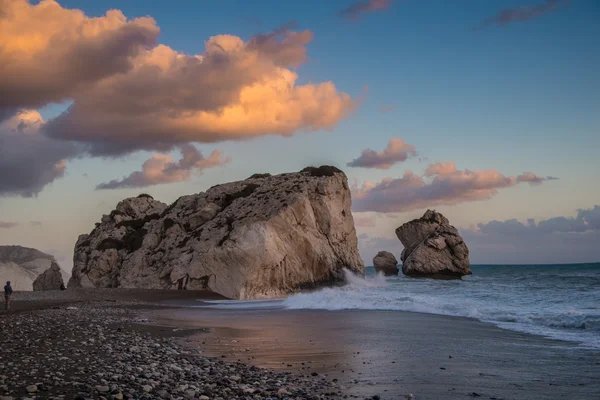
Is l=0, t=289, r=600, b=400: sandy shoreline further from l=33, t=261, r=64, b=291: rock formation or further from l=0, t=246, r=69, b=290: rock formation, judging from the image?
l=0, t=246, r=69, b=290: rock formation

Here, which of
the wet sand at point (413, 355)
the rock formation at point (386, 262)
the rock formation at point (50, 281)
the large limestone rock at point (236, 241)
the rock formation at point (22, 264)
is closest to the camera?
the wet sand at point (413, 355)

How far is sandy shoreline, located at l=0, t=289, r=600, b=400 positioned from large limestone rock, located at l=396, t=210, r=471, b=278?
55014 millimetres

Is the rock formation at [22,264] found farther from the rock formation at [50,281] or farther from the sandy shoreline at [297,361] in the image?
the sandy shoreline at [297,361]

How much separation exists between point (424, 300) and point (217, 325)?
1355cm

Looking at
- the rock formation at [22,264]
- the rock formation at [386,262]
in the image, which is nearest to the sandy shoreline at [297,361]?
the rock formation at [386,262]

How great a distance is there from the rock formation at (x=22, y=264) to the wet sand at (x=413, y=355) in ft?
329

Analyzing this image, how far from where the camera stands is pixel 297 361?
460 inches

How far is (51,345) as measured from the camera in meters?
11.6

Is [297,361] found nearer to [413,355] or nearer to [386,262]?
[413,355]

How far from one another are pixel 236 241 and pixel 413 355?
25.9m

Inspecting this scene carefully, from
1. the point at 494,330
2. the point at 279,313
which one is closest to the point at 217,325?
the point at 279,313

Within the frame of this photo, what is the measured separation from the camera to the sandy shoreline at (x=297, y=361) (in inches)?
327

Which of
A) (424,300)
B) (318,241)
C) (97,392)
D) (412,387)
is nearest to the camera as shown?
(97,392)

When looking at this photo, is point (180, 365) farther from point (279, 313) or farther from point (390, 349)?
point (279, 313)
